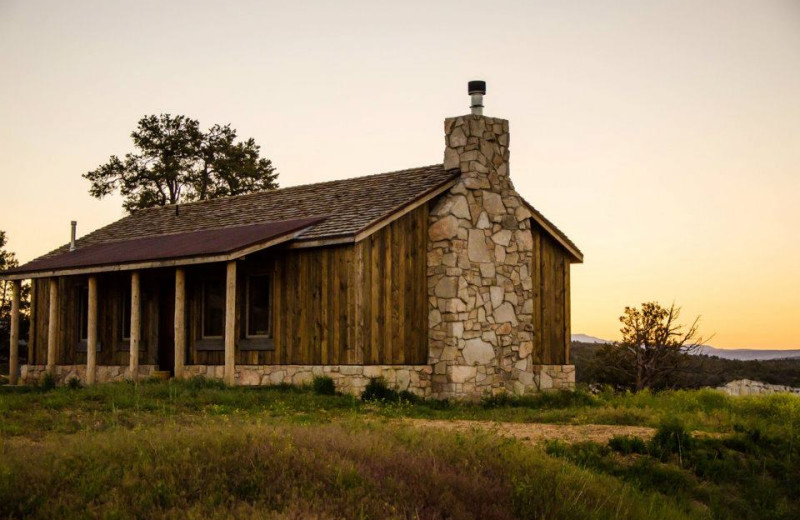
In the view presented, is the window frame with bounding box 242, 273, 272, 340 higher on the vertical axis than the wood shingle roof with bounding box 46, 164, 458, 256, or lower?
lower

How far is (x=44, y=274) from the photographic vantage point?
2505cm

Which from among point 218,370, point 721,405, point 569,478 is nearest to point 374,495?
point 569,478

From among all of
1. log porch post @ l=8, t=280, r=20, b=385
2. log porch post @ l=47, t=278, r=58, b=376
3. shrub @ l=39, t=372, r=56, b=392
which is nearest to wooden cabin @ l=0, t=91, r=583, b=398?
log porch post @ l=47, t=278, r=58, b=376

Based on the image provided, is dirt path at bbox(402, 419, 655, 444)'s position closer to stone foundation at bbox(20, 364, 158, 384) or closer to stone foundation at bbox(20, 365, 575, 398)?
stone foundation at bbox(20, 365, 575, 398)

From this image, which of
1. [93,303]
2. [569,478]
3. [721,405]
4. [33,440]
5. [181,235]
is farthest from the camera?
[181,235]

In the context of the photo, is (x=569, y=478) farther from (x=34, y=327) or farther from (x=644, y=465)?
(x=34, y=327)

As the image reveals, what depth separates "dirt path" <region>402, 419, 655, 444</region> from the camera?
44.9 feet

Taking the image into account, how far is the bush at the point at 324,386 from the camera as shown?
18.8 meters

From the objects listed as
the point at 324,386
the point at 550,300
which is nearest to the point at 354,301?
the point at 324,386

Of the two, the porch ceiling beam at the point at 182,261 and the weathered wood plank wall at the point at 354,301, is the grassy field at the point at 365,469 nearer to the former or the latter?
the weathered wood plank wall at the point at 354,301

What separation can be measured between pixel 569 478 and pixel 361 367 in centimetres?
883

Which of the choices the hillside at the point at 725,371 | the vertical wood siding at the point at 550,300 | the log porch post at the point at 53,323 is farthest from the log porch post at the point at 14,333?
the hillside at the point at 725,371

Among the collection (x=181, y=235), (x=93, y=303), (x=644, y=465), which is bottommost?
(x=644, y=465)

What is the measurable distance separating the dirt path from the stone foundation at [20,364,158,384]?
10.7 meters
